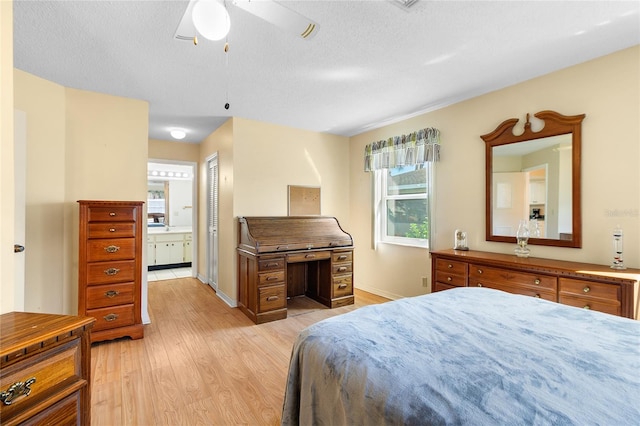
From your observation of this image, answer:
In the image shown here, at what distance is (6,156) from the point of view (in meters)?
1.14

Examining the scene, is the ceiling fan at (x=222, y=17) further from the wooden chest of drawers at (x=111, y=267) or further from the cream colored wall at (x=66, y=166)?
the cream colored wall at (x=66, y=166)

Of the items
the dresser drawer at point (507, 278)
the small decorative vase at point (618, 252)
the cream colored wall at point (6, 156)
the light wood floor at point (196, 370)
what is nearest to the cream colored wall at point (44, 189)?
the light wood floor at point (196, 370)

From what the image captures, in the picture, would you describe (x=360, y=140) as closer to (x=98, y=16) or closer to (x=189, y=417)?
(x=98, y=16)

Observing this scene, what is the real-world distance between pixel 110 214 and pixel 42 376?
2.07 metres

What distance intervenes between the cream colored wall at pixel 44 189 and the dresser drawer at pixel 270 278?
195 centimetres

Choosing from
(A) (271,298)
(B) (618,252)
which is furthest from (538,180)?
(A) (271,298)

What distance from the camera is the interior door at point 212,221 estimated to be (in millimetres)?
4352

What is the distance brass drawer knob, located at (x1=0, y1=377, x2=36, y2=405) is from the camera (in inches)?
34.0

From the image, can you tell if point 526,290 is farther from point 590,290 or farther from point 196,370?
point 196,370

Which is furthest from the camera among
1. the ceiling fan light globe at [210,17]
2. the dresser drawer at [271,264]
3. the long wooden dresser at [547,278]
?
the dresser drawer at [271,264]

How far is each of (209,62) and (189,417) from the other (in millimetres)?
2606

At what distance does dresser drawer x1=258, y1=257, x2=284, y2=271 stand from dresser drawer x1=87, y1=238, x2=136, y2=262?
127cm

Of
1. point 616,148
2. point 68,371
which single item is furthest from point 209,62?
point 616,148

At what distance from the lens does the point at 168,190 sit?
6.54 metres
